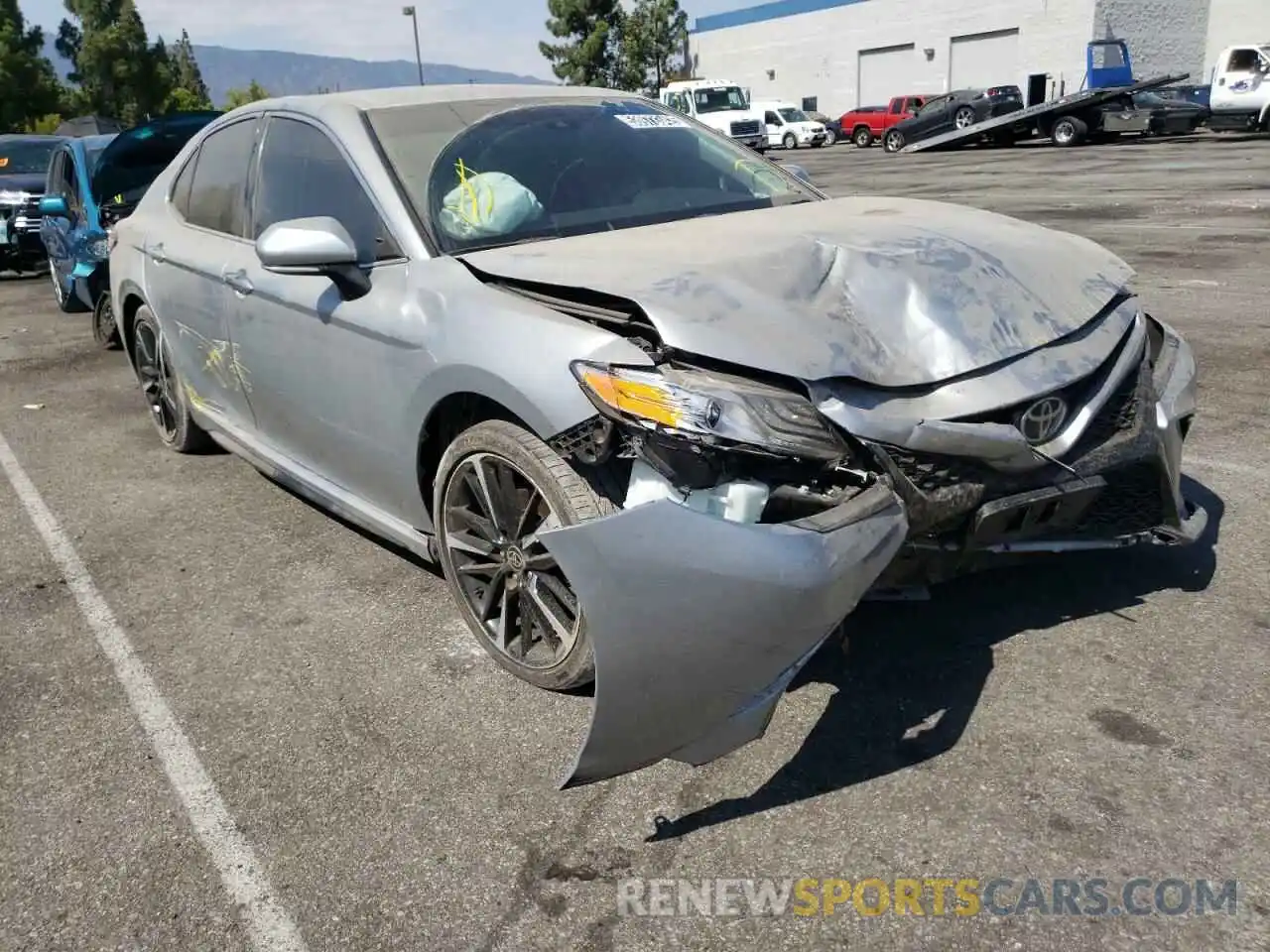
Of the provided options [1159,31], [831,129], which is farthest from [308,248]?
[1159,31]

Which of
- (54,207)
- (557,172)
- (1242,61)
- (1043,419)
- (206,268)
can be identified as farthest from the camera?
(1242,61)

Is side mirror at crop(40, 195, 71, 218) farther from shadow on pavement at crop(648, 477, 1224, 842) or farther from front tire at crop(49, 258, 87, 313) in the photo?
shadow on pavement at crop(648, 477, 1224, 842)

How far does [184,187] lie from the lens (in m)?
5.05

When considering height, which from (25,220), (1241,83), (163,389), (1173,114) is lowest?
(163,389)

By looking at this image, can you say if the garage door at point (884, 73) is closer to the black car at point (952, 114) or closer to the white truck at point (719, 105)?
the white truck at point (719, 105)

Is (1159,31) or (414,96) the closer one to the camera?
(414,96)

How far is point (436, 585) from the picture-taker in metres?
3.90

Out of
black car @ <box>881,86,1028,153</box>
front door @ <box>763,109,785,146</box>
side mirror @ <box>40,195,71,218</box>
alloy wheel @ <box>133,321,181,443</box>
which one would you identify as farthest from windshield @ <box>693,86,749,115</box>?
alloy wheel @ <box>133,321,181,443</box>

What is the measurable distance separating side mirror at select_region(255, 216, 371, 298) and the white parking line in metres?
1.37

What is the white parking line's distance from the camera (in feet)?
7.67

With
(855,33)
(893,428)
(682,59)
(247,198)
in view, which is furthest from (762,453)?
(682,59)

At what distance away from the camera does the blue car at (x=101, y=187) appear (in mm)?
8695

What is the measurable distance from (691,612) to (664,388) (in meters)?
0.55

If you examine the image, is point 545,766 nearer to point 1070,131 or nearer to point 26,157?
point 26,157
